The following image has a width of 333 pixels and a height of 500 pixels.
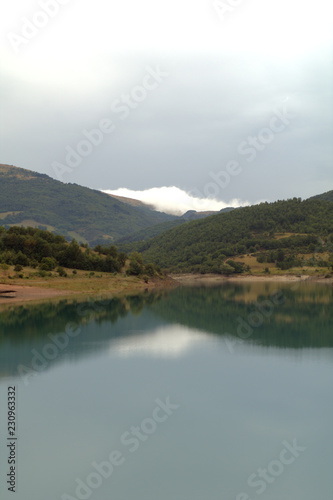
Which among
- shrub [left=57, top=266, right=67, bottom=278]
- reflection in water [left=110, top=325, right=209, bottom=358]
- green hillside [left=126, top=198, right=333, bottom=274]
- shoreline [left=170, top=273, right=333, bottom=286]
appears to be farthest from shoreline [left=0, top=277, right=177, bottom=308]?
green hillside [left=126, top=198, right=333, bottom=274]

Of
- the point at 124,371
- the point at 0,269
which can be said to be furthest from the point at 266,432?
the point at 0,269

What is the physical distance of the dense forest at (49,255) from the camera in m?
72.7

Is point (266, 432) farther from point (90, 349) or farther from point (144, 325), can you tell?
point (144, 325)

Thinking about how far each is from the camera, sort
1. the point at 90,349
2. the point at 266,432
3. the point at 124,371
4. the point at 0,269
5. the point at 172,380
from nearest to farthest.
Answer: the point at 266,432
the point at 172,380
the point at 124,371
the point at 90,349
the point at 0,269

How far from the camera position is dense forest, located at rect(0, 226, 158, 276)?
2862 inches

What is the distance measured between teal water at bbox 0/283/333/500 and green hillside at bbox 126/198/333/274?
10490 centimetres

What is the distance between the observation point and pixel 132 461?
1473 centimetres

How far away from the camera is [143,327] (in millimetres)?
42969

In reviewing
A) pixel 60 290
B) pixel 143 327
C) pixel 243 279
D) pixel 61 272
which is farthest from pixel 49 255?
pixel 243 279

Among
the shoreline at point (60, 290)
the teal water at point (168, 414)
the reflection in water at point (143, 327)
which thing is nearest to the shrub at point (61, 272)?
the shoreline at point (60, 290)

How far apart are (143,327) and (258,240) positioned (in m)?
123

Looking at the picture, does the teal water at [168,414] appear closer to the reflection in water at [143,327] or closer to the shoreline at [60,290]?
the reflection in water at [143,327]

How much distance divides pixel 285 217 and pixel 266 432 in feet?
543

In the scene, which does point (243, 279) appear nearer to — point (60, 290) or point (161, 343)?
point (60, 290)
